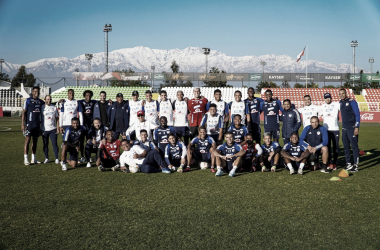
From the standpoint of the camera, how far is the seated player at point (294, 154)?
7.71m

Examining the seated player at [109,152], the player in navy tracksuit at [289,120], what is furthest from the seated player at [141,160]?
the player in navy tracksuit at [289,120]

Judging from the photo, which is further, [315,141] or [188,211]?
[315,141]

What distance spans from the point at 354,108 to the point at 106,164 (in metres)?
6.46

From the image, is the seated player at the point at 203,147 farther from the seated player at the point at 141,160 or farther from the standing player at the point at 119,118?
the standing player at the point at 119,118

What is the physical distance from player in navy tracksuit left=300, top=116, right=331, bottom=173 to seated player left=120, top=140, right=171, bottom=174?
11.6ft

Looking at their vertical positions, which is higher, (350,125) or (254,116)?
(254,116)

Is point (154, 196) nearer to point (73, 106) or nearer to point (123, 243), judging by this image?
point (123, 243)

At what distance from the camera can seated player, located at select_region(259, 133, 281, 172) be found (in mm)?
8070

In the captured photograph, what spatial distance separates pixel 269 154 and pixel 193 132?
2.26 m

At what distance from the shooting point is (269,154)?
820 centimetres

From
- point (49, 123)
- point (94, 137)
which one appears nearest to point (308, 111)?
point (94, 137)

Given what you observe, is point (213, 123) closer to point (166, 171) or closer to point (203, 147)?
point (203, 147)

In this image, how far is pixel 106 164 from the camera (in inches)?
328

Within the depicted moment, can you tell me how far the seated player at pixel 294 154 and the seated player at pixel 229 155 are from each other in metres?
1.12
